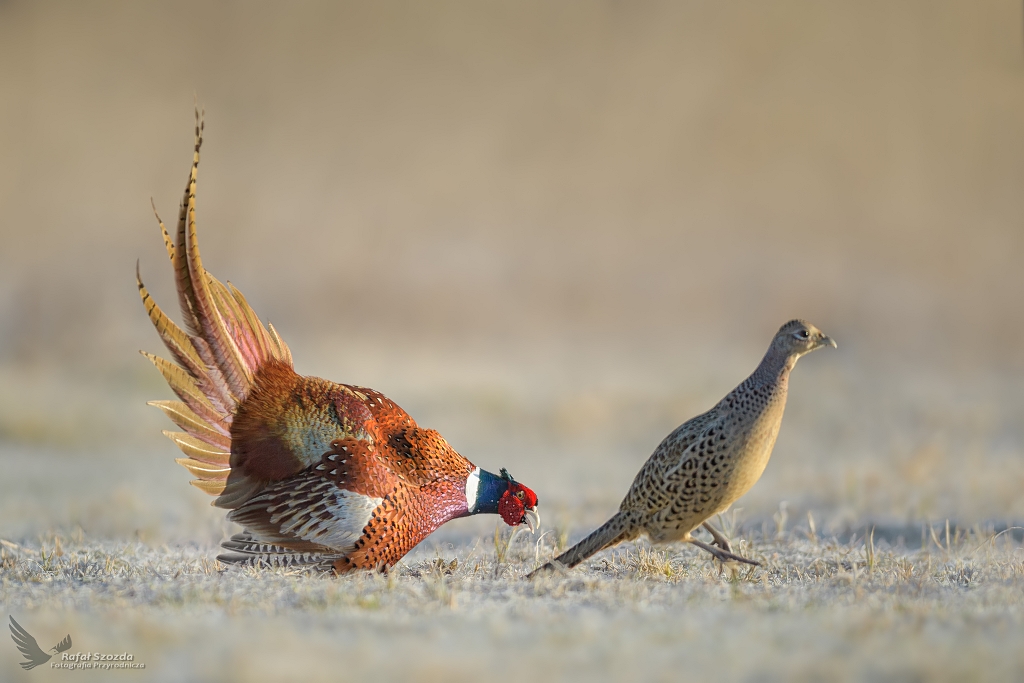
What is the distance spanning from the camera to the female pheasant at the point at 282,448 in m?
4.38

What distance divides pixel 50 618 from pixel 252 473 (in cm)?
134

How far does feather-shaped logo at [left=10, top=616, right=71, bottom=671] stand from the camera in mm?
3070

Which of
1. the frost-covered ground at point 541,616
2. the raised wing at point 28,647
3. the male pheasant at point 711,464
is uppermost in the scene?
the male pheasant at point 711,464

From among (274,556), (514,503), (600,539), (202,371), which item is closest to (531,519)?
(514,503)

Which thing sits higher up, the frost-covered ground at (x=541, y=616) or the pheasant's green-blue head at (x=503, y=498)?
the pheasant's green-blue head at (x=503, y=498)

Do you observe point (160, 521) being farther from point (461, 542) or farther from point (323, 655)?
point (323, 655)

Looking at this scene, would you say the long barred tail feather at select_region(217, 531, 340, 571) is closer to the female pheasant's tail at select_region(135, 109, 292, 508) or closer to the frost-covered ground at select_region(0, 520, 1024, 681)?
the frost-covered ground at select_region(0, 520, 1024, 681)

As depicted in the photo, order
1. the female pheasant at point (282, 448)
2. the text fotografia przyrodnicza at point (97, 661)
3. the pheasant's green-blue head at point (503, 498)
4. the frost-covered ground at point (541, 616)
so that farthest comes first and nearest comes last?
the pheasant's green-blue head at point (503, 498) < the female pheasant at point (282, 448) < the text fotografia przyrodnicza at point (97, 661) < the frost-covered ground at point (541, 616)

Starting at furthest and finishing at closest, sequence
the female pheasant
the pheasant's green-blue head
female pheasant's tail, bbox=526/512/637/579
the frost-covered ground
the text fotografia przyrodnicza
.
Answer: the pheasant's green-blue head, female pheasant's tail, bbox=526/512/637/579, the female pheasant, the text fotografia przyrodnicza, the frost-covered ground

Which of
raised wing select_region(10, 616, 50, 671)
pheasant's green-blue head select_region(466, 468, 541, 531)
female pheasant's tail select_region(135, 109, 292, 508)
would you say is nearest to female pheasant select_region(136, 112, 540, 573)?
female pheasant's tail select_region(135, 109, 292, 508)

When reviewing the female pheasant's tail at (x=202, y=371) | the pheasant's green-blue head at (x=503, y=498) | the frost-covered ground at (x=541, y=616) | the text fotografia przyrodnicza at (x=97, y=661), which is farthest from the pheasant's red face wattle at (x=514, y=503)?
the text fotografia przyrodnicza at (x=97, y=661)

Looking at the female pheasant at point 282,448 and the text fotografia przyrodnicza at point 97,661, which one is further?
the female pheasant at point 282,448

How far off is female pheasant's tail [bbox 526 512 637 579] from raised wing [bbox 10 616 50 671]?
240 centimetres

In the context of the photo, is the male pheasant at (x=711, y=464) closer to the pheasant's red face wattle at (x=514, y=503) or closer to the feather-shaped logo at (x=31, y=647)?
the pheasant's red face wattle at (x=514, y=503)
